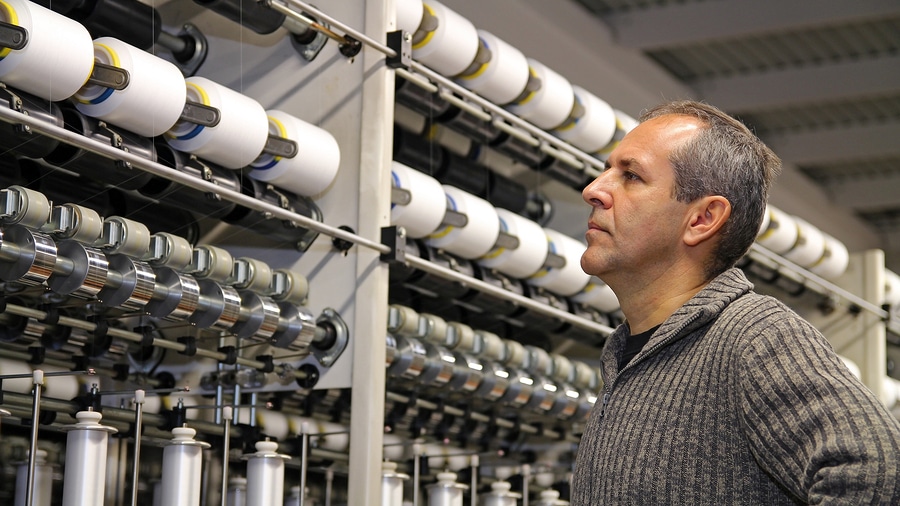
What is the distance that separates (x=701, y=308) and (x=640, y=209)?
6.9 inches

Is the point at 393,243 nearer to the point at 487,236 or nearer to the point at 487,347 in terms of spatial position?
the point at 487,236

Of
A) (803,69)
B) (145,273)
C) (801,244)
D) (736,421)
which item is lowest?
(736,421)

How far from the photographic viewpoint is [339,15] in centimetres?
285

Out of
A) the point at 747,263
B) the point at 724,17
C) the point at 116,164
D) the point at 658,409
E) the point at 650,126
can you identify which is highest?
the point at 724,17

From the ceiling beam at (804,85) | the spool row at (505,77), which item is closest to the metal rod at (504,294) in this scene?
the spool row at (505,77)

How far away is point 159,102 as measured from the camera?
2.25 meters

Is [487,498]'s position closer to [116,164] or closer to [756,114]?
[116,164]

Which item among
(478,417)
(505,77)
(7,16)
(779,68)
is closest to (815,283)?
(779,68)

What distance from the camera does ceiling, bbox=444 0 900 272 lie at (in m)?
4.86

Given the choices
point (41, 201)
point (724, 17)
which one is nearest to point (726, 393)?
point (41, 201)

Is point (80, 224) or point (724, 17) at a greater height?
point (724, 17)

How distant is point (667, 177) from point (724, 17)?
12.1 ft

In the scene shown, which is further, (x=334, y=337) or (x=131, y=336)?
(x=334, y=337)

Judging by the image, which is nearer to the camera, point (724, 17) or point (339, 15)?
point (339, 15)
